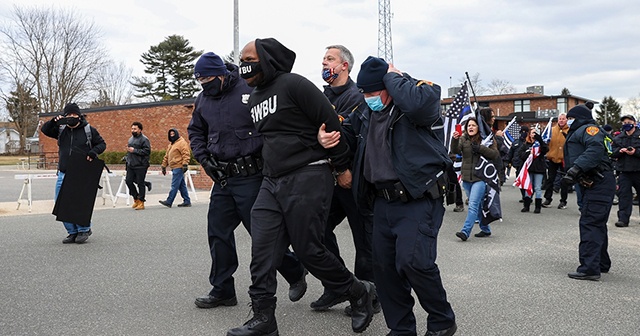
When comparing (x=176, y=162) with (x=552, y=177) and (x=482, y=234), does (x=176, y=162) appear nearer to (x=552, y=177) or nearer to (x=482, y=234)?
(x=482, y=234)

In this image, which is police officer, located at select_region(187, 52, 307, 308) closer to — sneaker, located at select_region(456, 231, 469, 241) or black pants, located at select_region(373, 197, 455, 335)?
black pants, located at select_region(373, 197, 455, 335)

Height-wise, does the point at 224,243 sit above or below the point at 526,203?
above

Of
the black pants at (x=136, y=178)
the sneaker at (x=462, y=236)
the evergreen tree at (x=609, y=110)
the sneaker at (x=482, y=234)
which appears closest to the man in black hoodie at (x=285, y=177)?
the sneaker at (x=462, y=236)

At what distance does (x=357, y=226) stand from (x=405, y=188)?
3.62ft

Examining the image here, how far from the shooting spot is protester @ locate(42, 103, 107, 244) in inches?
313

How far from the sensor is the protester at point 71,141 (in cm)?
796

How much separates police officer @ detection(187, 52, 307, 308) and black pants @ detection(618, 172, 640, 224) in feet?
24.4

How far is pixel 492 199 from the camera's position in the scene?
28.2 feet

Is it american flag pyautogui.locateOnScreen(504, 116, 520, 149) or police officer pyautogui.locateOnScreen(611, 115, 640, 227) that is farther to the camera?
american flag pyautogui.locateOnScreen(504, 116, 520, 149)

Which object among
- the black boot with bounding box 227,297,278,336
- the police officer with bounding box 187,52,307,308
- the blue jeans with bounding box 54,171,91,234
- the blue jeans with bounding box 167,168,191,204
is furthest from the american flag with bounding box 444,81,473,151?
the black boot with bounding box 227,297,278,336

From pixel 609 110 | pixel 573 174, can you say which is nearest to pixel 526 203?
pixel 573 174

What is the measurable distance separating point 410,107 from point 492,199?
548 cm

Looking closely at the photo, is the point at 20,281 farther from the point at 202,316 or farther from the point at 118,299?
the point at 202,316

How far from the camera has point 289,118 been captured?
4070 mm
